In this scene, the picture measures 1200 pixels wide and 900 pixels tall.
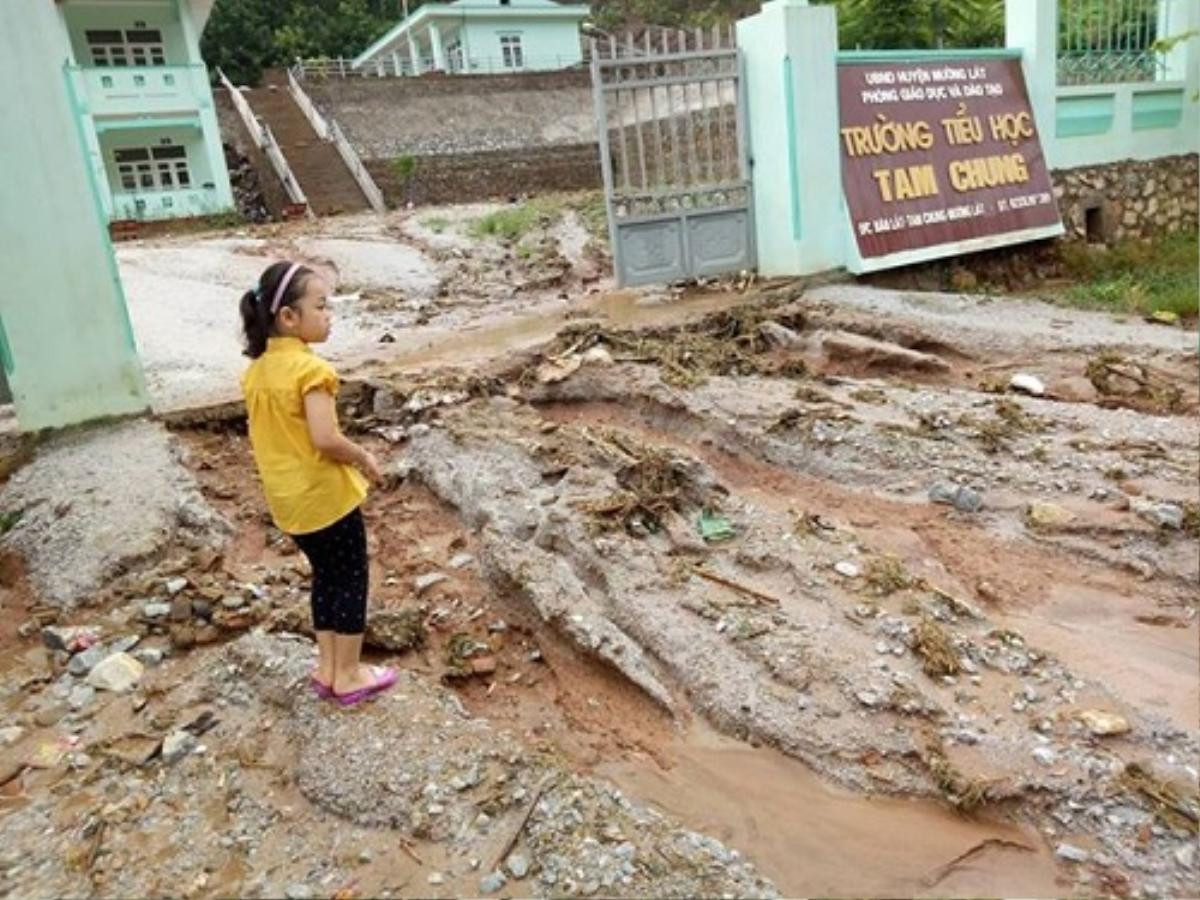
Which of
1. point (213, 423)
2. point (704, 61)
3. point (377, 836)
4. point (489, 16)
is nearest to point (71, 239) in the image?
point (213, 423)

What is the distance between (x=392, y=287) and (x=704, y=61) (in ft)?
14.9

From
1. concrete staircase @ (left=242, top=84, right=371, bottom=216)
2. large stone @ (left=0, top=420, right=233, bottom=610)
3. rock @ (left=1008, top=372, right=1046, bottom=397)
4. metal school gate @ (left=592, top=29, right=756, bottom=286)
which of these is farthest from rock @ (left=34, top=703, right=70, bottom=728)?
concrete staircase @ (left=242, top=84, right=371, bottom=216)

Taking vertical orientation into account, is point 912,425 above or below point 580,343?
below

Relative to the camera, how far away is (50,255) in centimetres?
500

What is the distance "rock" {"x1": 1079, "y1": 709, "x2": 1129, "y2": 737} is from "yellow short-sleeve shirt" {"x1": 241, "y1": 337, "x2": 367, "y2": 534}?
7.89 feet

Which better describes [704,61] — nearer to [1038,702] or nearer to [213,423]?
[213,423]

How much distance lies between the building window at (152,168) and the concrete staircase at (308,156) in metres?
2.30

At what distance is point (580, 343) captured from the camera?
6.44 m

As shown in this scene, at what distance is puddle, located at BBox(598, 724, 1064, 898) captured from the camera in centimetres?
239

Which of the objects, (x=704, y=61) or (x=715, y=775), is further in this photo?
(x=704, y=61)

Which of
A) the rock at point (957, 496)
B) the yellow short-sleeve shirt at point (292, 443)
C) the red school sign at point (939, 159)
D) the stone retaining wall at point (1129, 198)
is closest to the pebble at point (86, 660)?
the yellow short-sleeve shirt at point (292, 443)

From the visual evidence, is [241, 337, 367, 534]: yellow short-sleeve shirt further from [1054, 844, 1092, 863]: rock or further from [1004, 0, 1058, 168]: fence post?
[1004, 0, 1058, 168]: fence post

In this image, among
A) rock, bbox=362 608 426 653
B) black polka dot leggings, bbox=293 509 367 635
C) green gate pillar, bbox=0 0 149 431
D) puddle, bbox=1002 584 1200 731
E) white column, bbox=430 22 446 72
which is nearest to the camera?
black polka dot leggings, bbox=293 509 367 635

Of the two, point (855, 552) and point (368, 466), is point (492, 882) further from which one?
point (855, 552)
